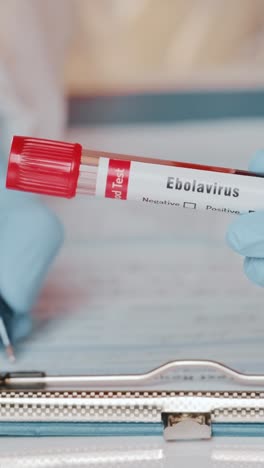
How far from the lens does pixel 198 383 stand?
0.42 metres

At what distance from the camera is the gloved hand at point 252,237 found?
39cm

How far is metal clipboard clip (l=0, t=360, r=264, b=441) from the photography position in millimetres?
387

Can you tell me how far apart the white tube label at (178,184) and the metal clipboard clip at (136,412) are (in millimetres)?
98

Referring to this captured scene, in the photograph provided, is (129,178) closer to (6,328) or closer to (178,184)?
(178,184)

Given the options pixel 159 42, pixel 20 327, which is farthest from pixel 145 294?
pixel 159 42

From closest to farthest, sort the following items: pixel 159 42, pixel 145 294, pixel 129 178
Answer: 1. pixel 129 178
2. pixel 145 294
3. pixel 159 42

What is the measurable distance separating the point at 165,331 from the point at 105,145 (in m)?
0.30

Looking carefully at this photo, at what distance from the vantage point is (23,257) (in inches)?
18.7

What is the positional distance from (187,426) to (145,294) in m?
0.16

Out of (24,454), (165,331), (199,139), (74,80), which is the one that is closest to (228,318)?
(165,331)

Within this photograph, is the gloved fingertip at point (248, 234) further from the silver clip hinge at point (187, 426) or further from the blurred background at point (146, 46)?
the blurred background at point (146, 46)

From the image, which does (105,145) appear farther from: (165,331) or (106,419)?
(106,419)

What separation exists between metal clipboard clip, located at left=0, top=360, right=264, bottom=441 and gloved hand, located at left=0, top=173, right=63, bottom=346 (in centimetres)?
9

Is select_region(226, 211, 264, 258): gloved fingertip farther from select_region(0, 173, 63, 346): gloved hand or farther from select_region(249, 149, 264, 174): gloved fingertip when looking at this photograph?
select_region(0, 173, 63, 346): gloved hand
